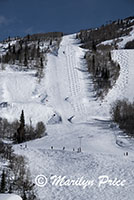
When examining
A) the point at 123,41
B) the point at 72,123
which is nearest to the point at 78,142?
the point at 72,123

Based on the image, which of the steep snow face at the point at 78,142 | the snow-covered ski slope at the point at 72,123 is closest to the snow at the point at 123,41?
the snow-covered ski slope at the point at 72,123

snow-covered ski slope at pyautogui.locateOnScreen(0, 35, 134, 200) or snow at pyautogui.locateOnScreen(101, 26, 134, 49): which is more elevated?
snow at pyautogui.locateOnScreen(101, 26, 134, 49)

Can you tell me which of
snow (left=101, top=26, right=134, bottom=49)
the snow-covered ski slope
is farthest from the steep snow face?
snow (left=101, top=26, right=134, bottom=49)

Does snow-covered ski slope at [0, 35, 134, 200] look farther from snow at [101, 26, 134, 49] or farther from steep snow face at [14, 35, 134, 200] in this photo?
snow at [101, 26, 134, 49]

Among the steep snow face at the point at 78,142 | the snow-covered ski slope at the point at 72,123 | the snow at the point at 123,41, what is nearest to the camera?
the steep snow face at the point at 78,142

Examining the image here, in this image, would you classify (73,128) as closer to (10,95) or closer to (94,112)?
(94,112)

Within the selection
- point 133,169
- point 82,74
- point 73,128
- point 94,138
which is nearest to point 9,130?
point 73,128

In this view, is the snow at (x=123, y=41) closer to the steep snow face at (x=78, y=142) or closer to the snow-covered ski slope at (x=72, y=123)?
the snow-covered ski slope at (x=72, y=123)

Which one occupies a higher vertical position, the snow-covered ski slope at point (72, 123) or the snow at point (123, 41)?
the snow at point (123, 41)
